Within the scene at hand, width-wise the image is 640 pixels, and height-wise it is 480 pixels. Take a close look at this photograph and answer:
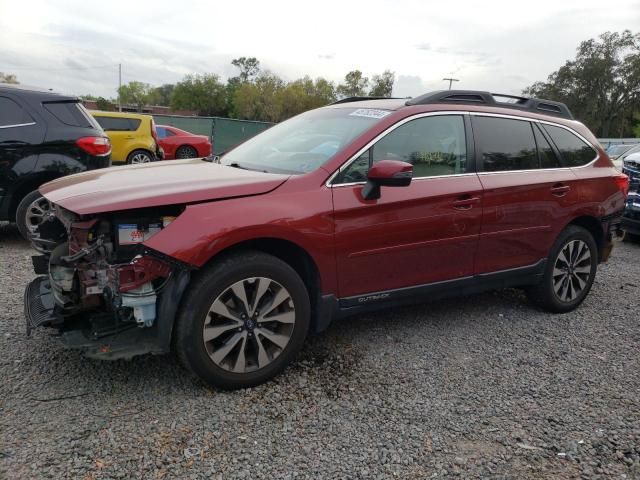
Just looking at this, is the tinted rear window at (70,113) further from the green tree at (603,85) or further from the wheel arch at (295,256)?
the green tree at (603,85)

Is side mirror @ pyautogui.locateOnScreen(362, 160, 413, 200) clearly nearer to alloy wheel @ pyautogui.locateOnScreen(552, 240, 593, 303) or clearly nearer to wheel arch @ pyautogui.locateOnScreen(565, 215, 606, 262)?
alloy wheel @ pyautogui.locateOnScreen(552, 240, 593, 303)

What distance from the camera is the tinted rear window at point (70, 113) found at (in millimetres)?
5828

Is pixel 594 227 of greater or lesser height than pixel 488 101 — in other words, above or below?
below

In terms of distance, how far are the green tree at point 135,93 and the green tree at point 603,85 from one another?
9063cm

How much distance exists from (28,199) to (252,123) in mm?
17489

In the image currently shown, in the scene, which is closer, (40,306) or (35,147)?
(40,306)

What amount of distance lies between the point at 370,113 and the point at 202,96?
306ft

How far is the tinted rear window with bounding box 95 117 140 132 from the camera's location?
13148 millimetres

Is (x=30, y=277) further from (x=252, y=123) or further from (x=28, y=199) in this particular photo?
(x=252, y=123)

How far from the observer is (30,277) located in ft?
15.8

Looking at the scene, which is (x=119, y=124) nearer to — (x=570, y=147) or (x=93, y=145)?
(x=93, y=145)

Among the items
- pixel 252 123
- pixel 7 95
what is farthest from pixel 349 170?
pixel 252 123

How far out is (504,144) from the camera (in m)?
4.07

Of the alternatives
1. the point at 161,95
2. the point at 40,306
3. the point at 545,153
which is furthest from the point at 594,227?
the point at 161,95
